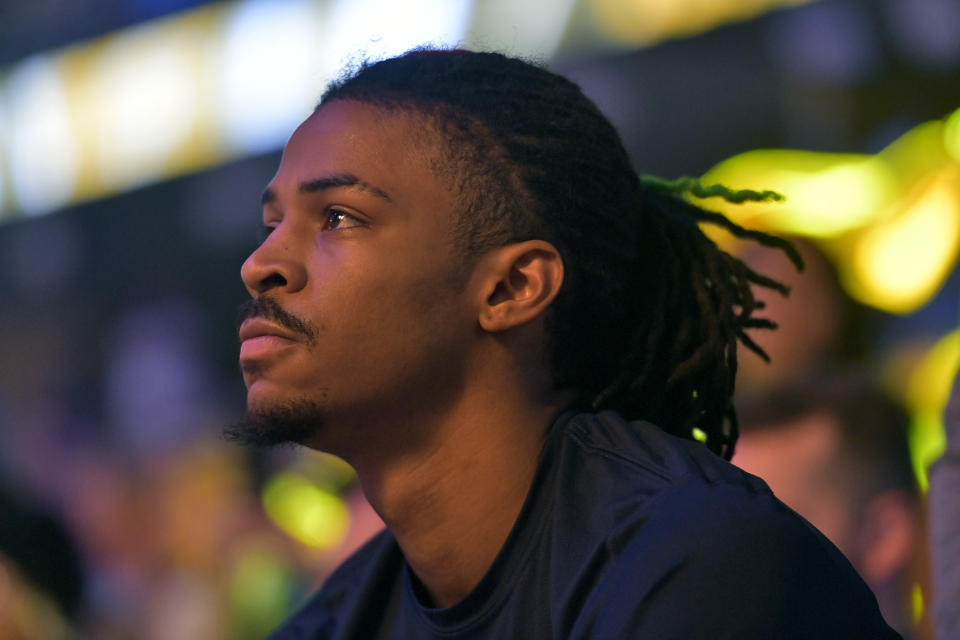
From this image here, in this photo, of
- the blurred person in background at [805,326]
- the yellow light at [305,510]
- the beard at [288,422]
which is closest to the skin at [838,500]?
the blurred person in background at [805,326]

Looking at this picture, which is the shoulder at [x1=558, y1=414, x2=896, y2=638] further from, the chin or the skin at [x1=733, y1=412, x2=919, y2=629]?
the skin at [x1=733, y1=412, x2=919, y2=629]

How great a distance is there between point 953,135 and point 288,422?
2860mm

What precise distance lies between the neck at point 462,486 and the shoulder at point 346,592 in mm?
243

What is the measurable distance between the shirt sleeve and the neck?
321 millimetres

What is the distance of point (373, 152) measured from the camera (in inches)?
76.9

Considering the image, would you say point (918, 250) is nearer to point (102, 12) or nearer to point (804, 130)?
point (804, 130)

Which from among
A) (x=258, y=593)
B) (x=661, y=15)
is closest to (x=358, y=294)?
(x=661, y=15)

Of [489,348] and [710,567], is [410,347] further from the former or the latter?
[710,567]

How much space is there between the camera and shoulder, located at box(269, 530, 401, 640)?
2121 millimetres

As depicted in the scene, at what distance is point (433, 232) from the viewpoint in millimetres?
1914

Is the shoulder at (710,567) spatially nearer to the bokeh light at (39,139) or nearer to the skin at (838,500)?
the skin at (838,500)

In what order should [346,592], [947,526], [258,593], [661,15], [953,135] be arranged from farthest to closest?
1. [258,593]
2. [661,15]
3. [953,135]
4. [346,592]
5. [947,526]

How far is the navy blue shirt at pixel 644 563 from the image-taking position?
1.44 meters

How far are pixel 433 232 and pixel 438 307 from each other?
0.13 metres
